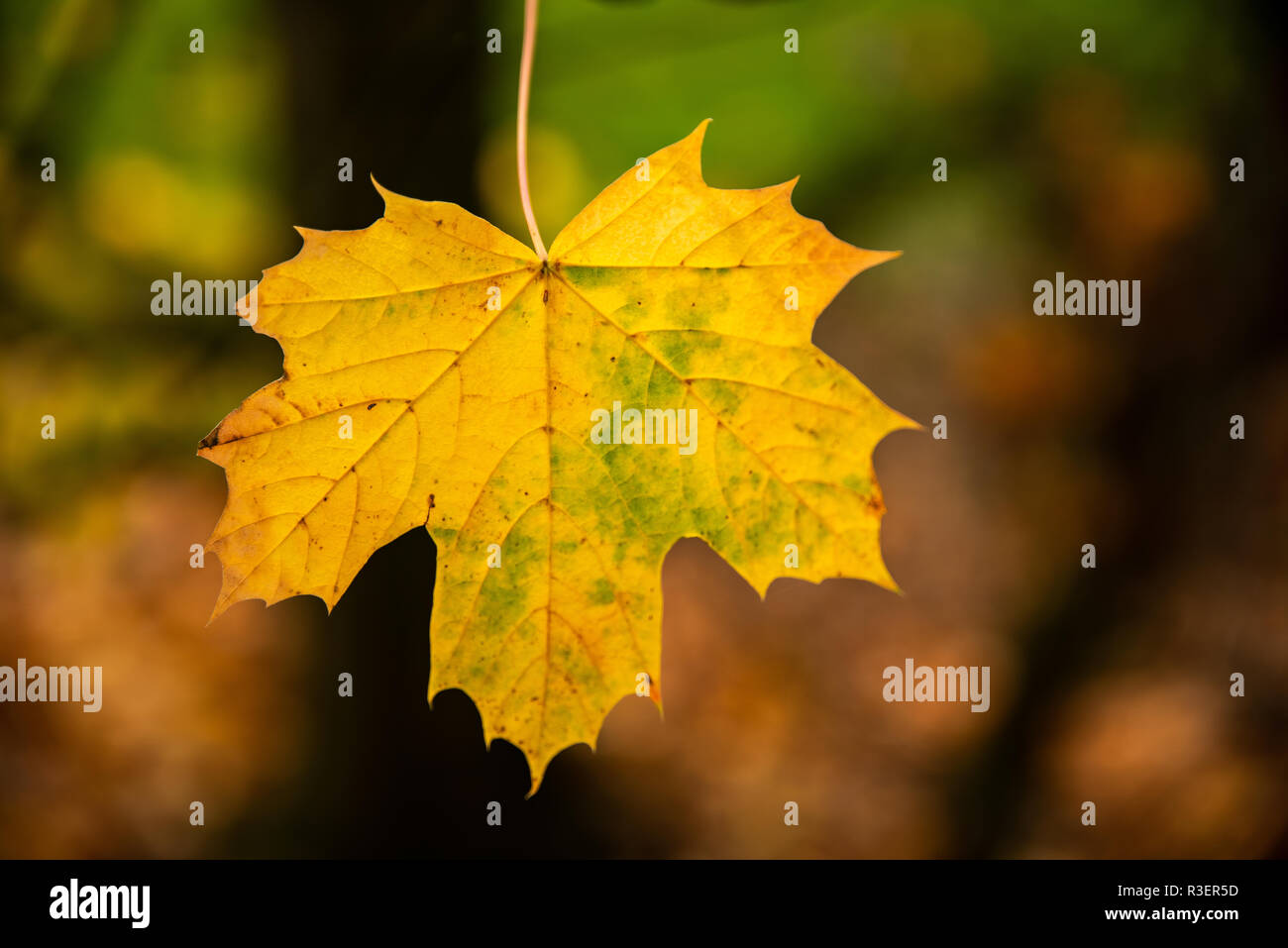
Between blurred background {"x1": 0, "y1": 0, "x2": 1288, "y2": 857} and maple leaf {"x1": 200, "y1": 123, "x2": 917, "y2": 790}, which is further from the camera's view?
blurred background {"x1": 0, "y1": 0, "x2": 1288, "y2": 857}

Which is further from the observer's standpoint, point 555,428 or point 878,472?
point 878,472

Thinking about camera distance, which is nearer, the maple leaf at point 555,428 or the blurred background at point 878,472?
the maple leaf at point 555,428

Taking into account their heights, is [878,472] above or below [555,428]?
above

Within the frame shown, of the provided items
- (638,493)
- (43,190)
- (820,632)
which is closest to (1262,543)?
(820,632)

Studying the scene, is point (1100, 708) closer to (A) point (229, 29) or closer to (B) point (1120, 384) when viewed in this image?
(B) point (1120, 384)
